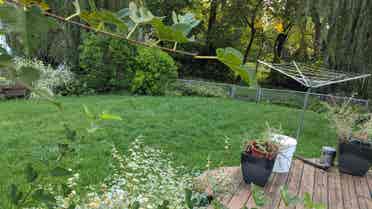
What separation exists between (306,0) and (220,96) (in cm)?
401

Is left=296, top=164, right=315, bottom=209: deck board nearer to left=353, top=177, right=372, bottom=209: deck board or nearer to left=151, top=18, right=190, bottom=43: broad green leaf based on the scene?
left=353, top=177, right=372, bottom=209: deck board

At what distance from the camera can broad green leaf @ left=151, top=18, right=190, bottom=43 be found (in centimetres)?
35

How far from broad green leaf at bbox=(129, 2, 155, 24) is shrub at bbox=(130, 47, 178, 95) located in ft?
22.4

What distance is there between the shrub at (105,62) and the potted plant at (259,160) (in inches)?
218

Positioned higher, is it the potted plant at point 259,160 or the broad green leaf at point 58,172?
the broad green leaf at point 58,172

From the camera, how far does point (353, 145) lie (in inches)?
107

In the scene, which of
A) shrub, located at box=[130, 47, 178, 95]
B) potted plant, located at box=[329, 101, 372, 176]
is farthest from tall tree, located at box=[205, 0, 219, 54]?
potted plant, located at box=[329, 101, 372, 176]

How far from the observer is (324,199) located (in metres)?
2.21

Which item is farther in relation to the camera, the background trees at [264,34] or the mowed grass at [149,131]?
the background trees at [264,34]

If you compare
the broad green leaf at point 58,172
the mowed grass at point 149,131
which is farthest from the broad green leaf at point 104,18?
the mowed grass at point 149,131

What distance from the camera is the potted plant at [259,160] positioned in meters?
2.20

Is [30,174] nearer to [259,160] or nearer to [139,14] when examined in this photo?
[139,14]

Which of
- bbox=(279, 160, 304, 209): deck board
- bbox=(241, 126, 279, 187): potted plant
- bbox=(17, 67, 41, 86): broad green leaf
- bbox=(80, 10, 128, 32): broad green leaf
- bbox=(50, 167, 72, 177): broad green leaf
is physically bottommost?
bbox=(279, 160, 304, 209): deck board

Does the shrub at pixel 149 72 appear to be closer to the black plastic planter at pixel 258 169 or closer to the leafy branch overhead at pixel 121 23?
the black plastic planter at pixel 258 169
